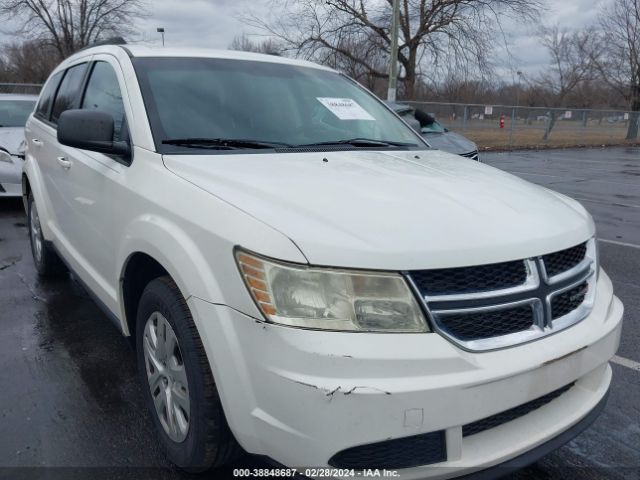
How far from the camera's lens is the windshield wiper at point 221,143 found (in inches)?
104

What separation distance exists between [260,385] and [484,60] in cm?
2406

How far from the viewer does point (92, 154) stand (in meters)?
3.10

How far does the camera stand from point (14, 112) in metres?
8.63

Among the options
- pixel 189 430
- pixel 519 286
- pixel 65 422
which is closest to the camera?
pixel 519 286

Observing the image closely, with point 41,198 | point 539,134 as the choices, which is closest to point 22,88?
point 41,198

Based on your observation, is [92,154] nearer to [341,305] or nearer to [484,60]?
[341,305]

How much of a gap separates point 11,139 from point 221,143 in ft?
20.5

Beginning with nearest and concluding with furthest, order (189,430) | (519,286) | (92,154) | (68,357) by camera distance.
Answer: (519,286) → (189,430) → (92,154) → (68,357)

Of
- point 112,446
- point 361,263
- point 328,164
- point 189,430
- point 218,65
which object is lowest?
point 112,446

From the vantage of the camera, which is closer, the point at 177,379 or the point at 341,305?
the point at 341,305

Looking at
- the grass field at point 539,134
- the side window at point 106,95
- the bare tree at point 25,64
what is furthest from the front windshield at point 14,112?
the bare tree at point 25,64

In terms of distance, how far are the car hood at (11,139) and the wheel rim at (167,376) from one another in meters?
6.21

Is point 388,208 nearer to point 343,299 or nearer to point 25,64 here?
point 343,299

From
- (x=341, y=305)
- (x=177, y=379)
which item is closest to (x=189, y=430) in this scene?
(x=177, y=379)
